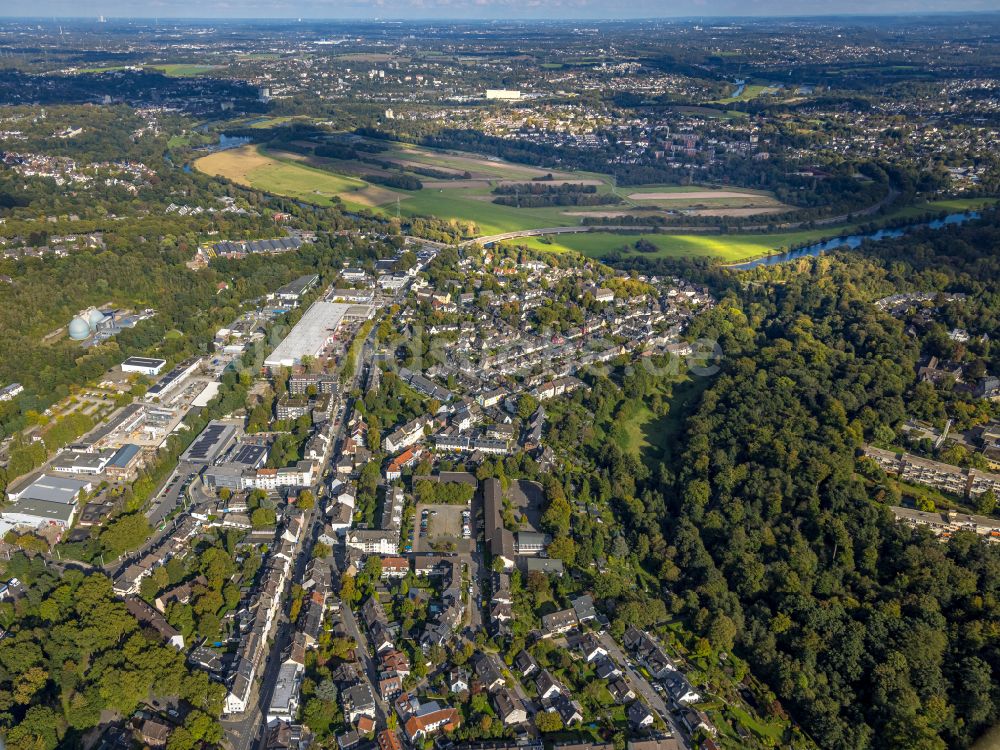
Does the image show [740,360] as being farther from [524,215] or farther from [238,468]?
[524,215]

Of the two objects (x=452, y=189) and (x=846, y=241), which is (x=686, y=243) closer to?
(x=846, y=241)

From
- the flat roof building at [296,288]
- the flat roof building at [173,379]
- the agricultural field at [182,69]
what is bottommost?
the flat roof building at [173,379]

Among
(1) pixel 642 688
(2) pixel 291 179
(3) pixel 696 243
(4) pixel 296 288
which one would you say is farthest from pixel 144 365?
(2) pixel 291 179

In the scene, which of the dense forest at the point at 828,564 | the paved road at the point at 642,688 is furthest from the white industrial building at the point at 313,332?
the paved road at the point at 642,688

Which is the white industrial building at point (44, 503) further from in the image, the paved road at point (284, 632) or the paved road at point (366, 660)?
the paved road at point (366, 660)

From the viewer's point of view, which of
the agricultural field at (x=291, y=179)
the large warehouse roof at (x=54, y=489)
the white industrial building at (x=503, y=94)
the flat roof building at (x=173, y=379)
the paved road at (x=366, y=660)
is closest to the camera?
the paved road at (x=366, y=660)

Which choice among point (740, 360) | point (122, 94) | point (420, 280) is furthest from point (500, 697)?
point (122, 94)
